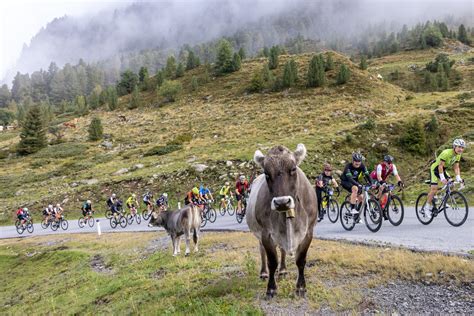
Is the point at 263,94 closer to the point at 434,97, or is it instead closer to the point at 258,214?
the point at 434,97

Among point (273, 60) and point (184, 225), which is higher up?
point (273, 60)

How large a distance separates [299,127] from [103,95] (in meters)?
65.1

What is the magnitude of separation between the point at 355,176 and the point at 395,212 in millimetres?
2070

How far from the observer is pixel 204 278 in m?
9.62

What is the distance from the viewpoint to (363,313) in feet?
20.6

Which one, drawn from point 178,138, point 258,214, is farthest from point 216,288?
point 178,138

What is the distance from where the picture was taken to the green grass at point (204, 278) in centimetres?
730

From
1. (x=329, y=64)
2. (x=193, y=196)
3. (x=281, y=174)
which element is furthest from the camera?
(x=329, y=64)

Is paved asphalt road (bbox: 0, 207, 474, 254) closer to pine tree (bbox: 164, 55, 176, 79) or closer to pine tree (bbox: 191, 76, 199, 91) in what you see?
pine tree (bbox: 191, 76, 199, 91)

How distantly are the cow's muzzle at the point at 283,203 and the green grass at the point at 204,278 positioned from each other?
2.11m

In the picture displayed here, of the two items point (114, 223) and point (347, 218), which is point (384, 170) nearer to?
point (347, 218)

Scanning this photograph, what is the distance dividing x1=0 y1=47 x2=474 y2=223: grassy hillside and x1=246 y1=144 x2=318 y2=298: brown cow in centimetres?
1746

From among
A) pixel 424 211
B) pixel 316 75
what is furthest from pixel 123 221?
pixel 316 75

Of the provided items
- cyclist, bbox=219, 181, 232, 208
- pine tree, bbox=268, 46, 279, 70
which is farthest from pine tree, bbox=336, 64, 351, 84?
cyclist, bbox=219, 181, 232, 208
